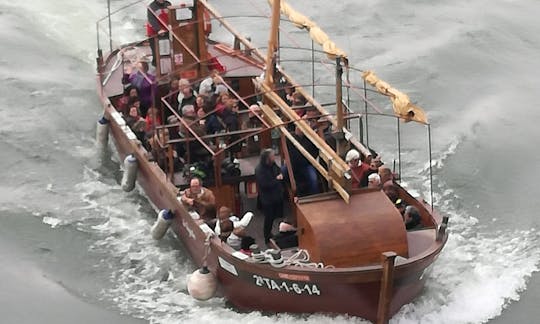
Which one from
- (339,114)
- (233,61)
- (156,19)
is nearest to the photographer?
(339,114)

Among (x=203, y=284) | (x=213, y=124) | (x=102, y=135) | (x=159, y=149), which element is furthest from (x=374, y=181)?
(x=102, y=135)

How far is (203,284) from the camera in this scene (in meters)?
18.0

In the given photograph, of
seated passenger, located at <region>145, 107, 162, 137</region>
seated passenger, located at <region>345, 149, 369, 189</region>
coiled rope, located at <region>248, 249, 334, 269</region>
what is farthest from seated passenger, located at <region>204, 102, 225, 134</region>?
coiled rope, located at <region>248, 249, 334, 269</region>

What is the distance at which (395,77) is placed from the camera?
29.1 meters

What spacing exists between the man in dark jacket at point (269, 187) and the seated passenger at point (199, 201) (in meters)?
0.87

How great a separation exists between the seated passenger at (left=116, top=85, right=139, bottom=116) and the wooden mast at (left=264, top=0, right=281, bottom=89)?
4.27 m

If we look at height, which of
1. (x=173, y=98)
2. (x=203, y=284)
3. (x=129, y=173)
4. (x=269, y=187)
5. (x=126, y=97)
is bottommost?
(x=203, y=284)

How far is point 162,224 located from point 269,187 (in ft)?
8.61

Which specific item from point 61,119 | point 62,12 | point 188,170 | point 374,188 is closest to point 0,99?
point 61,119

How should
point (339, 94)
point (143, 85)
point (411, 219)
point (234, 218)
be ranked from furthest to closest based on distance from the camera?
point (143, 85) < point (234, 218) < point (411, 219) < point (339, 94)

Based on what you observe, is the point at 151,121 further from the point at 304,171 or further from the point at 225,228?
the point at 225,228

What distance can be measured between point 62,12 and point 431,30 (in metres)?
10.8

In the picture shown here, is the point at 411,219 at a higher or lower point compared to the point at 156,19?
lower

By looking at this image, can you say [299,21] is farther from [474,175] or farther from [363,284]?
[474,175]
